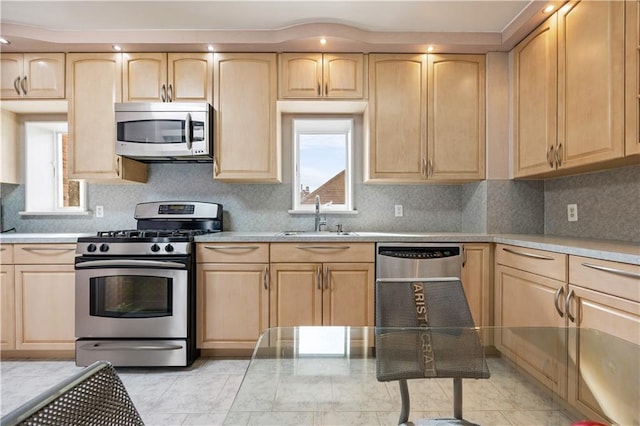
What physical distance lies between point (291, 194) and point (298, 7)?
151 cm

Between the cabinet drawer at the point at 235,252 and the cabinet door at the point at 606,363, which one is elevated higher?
the cabinet drawer at the point at 235,252

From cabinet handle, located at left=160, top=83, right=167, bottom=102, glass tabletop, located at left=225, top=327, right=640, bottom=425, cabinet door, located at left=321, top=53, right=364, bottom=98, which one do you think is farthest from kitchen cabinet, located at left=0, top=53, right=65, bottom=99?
glass tabletop, located at left=225, top=327, right=640, bottom=425

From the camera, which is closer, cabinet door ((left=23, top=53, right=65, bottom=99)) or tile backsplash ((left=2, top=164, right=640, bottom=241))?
cabinet door ((left=23, top=53, right=65, bottom=99))

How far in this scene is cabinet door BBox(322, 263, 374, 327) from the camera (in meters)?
2.58

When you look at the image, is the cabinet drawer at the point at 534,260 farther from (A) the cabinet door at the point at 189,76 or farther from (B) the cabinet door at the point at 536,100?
(A) the cabinet door at the point at 189,76

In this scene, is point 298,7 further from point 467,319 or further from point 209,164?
point 467,319

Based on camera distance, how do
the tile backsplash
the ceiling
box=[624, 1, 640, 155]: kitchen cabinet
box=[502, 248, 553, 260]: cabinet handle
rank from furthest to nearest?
the tile backsplash < the ceiling < box=[502, 248, 553, 260]: cabinet handle < box=[624, 1, 640, 155]: kitchen cabinet

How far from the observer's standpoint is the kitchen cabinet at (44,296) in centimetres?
257

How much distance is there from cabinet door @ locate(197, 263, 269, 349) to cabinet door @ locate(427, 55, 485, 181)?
184 centimetres

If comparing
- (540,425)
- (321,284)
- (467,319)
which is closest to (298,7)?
(321,284)

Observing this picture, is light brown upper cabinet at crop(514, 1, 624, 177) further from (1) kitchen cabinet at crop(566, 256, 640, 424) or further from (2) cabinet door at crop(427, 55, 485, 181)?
(1) kitchen cabinet at crop(566, 256, 640, 424)

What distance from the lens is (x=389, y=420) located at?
1151 mm

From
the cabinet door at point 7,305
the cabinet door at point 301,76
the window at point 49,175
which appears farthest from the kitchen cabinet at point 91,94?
the cabinet door at point 301,76

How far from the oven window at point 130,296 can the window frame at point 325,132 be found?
1.28 meters
